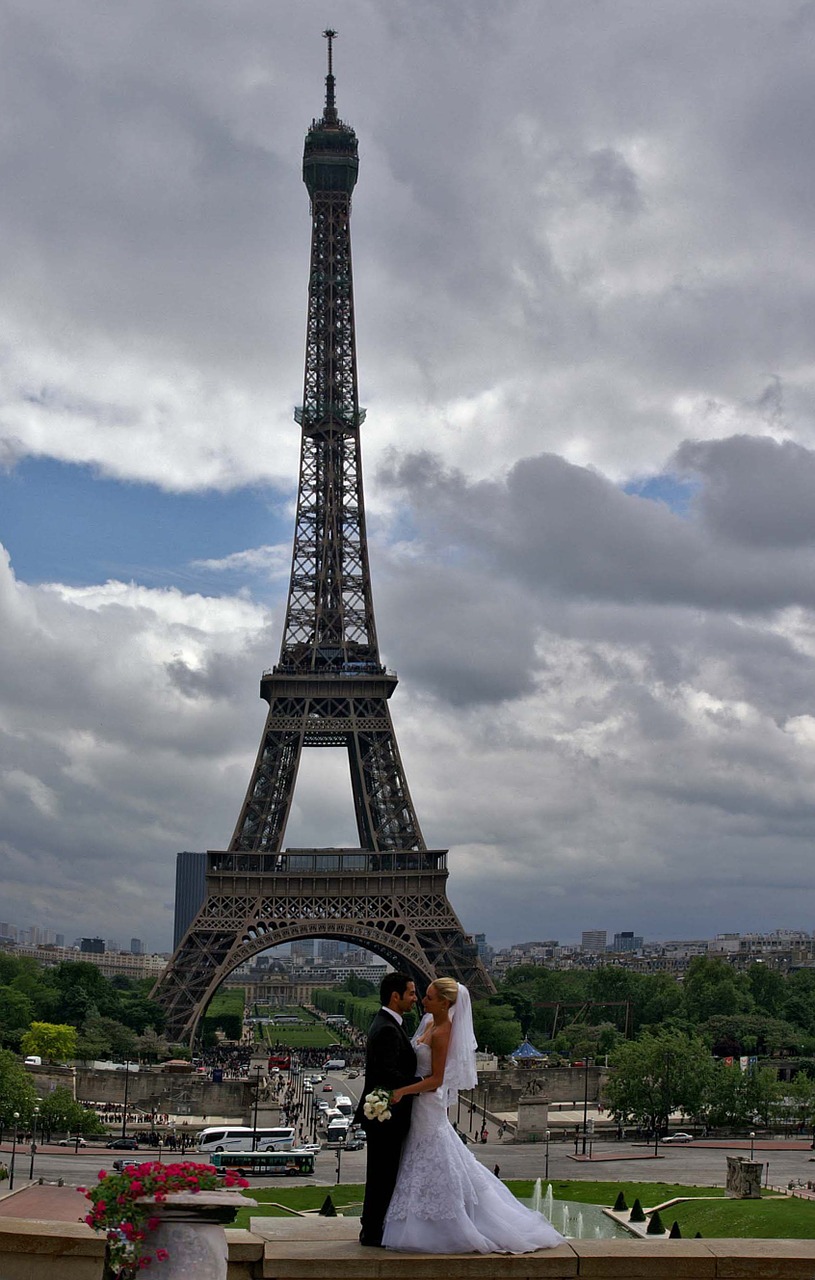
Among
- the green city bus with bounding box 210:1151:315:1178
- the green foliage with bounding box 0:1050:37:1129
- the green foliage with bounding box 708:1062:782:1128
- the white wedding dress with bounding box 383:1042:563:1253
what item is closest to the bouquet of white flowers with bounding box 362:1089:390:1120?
the white wedding dress with bounding box 383:1042:563:1253

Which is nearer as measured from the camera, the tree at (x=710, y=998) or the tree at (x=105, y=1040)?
the tree at (x=105, y=1040)

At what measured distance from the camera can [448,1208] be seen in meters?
12.3

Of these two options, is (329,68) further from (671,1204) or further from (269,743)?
(671,1204)

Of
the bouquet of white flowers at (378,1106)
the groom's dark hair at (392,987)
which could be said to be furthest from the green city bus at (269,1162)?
the bouquet of white flowers at (378,1106)

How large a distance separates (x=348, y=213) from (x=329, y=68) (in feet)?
49.1

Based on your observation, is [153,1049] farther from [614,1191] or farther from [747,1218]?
[747,1218]

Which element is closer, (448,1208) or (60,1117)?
(448,1208)

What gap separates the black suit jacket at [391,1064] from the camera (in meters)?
12.8

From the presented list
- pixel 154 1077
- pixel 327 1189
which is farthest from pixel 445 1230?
pixel 154 1077

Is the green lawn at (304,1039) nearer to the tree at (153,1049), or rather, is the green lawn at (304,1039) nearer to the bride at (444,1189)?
the tree at (153,1049)

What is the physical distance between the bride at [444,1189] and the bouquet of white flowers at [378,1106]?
4.8 inches

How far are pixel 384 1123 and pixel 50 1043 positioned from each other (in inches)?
3517

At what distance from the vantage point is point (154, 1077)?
84688 millimetres

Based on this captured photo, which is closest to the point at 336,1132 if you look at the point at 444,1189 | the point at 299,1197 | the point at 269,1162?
the point at 269,1162
